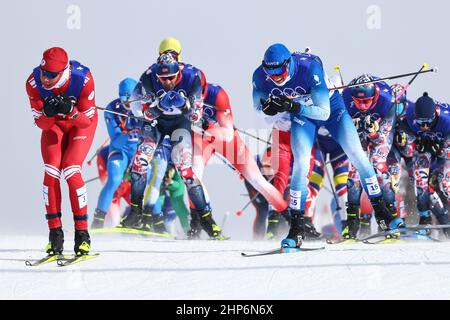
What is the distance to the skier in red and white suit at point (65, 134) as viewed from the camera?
785 cm

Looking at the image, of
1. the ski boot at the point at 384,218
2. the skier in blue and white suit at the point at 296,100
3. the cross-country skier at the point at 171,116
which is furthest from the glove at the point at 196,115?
the ski boot at the point at 384,218

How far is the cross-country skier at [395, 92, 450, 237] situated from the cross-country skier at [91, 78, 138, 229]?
3497 millimetres

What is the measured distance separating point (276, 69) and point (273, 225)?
12.2 ft

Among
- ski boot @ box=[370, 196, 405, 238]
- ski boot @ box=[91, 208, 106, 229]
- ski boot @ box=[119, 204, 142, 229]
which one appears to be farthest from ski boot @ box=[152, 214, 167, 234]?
ski boot @ box=[370, 196, 405, 238]

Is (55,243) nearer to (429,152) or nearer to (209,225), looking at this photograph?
(209,225)

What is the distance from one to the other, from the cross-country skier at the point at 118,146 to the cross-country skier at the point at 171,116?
1.33m

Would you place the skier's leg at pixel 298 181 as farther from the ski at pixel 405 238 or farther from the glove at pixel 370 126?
the glove at pixel 370 126

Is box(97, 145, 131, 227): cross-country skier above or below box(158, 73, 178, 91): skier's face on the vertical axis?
below

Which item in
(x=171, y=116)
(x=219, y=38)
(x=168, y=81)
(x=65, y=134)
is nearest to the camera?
(x=65, y=134)

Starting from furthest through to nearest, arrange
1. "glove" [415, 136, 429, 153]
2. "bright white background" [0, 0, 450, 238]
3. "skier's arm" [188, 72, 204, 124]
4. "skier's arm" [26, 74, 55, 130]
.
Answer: "bright white background" [0, 0, 450, 238] → "glove" [415, 136, 429, 153] → "skier's arm" [188, 72, 204, 124] → "skier's arm" [26, 74, 55, 130]

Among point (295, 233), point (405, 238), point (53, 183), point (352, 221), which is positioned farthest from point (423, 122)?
point (53, 183)

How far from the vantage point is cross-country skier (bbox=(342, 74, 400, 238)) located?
10156mm

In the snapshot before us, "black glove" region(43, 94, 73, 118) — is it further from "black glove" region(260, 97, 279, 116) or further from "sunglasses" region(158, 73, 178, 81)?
"sunglasses" region(158, 73, 178, 81)

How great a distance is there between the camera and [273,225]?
1156 cm
